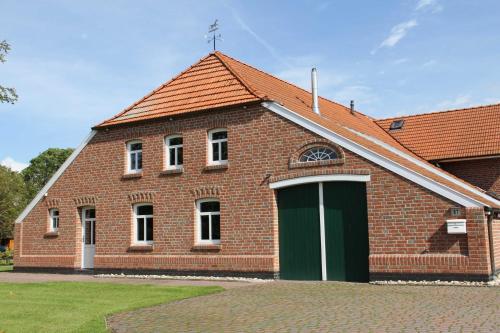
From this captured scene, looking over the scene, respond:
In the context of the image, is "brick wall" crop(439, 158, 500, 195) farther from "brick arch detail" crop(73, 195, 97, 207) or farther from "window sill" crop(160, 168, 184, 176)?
"brick arch detail" crop(73, 195, 97, 207)

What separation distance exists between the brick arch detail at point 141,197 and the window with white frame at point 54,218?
4.09 metres

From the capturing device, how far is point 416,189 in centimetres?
1399

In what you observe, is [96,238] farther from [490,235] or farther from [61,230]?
[490,235]

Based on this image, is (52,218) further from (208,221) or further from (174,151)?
(208,221)

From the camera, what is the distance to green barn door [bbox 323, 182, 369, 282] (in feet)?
49.1

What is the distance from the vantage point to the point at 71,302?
463 inches

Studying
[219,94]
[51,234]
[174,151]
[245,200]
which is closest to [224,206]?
[245,200]

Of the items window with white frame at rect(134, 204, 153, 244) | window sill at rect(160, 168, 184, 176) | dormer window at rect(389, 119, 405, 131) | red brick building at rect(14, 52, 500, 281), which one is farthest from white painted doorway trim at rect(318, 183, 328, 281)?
dormer window at rect(389, 119, 405, 131)

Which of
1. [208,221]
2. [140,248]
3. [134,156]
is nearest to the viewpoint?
[208,221]

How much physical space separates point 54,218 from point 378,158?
13.4 meters

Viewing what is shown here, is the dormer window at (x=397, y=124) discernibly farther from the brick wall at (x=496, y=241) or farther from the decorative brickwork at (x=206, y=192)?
the decorative brickwork at (x=206, y=192)

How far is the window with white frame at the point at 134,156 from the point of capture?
1966 centimetres

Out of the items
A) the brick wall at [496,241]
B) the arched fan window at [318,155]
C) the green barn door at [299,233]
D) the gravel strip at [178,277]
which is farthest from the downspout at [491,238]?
the gravel strip at [178,277]

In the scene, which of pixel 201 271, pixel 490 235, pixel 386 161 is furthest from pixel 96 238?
pixel 490 235
